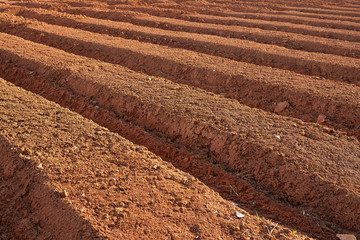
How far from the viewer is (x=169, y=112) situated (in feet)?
16.9

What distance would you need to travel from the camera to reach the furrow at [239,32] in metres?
9.42

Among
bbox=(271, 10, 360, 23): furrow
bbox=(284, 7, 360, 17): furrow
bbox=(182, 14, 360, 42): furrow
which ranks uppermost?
bbox=(284, 7, 360, 17): furrow

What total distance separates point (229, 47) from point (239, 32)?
85.2 inches

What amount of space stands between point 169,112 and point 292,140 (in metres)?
1.87

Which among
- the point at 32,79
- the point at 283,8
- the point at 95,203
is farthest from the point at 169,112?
the point at 283,8

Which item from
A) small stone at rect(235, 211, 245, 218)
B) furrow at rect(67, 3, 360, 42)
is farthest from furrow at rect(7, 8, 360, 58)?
small stone at rect(235, 211, 245, 218)

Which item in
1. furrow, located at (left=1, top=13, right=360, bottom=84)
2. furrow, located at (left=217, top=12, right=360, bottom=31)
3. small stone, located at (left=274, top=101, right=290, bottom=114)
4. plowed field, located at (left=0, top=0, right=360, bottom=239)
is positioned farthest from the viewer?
furrow, located at (left=217, top=12, right=360, bottom=31)

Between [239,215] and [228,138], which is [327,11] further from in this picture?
[239,215]

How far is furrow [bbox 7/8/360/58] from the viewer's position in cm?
942

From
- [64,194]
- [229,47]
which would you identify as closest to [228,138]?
[64,194]

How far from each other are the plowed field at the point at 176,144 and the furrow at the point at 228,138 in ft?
0.06

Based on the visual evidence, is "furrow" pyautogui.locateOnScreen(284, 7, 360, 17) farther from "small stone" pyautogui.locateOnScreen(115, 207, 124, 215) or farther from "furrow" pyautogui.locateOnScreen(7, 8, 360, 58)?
"small stone" pyautogui.locateOnScreen(115, 207, 124, 215)

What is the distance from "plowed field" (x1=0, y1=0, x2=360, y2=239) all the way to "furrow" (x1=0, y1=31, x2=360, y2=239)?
2cm

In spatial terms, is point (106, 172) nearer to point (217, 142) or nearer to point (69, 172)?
point (69, 172)
